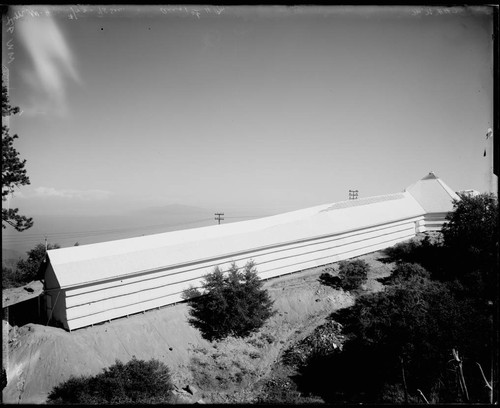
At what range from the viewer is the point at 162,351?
1398cm

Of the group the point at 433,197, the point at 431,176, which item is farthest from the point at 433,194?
the point at 431,176

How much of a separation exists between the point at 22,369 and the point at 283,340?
38.1 ft

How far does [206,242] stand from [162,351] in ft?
20.4

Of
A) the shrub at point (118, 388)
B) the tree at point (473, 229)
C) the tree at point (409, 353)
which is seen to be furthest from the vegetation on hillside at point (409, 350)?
the shrub at point (118, 388)

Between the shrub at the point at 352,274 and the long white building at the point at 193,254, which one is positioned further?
the shrub at the point at 352,274

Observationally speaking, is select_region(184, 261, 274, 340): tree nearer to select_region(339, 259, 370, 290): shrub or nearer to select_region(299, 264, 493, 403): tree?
select_region(299, 264, 493, 403): tree

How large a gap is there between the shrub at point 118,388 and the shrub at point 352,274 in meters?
12.7

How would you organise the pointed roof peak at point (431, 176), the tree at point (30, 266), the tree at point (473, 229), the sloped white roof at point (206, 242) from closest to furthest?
the sloped white roof at point (206, 242) < the tree at point (473, 229) < the tree at point (30, 266) < the pointed roof peak at point (431, 176)

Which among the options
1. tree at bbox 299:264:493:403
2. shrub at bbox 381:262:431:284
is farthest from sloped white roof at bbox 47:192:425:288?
tree at bbox 299:264:493:403

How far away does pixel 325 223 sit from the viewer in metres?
23.0

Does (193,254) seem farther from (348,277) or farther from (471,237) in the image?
(471,237)

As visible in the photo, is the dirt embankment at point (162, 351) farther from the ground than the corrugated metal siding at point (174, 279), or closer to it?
closer to it

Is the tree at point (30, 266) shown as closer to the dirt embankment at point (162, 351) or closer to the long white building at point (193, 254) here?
the long white building at point (193, 254)

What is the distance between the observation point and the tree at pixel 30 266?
70.4ft
